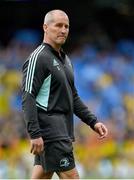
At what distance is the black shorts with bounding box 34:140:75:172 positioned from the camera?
277 inches

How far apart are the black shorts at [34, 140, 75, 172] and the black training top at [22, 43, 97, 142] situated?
0.06 meters

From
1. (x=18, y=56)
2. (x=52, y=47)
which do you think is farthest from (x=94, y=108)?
(x=52, y=47)

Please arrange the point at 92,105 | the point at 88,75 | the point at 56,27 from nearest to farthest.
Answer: the point at 56,27
the point at 92,105
the point at 88,75

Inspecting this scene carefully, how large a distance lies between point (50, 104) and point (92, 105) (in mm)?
6684

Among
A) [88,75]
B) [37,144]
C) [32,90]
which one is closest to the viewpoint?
[37,144]

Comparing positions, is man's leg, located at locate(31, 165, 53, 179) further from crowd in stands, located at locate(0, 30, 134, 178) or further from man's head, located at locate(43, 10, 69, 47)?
crowd in stands, located at locate(0, 30, 134, 178)

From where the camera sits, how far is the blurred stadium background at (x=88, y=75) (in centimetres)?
1329

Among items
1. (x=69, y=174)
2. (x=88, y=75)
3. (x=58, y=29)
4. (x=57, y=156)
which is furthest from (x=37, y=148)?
(x=88, y=75)

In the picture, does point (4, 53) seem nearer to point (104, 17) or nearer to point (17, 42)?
point (17, 42)

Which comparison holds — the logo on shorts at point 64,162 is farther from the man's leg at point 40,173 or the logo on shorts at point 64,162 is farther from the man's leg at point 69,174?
the man's leg at point 40,173

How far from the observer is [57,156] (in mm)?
7047

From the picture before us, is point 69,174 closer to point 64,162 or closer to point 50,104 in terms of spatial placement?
point 64,162

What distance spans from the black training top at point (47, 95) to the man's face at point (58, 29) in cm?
A: 10

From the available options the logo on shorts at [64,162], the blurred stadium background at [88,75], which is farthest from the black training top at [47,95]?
the blurred stadium background at [88,75]
